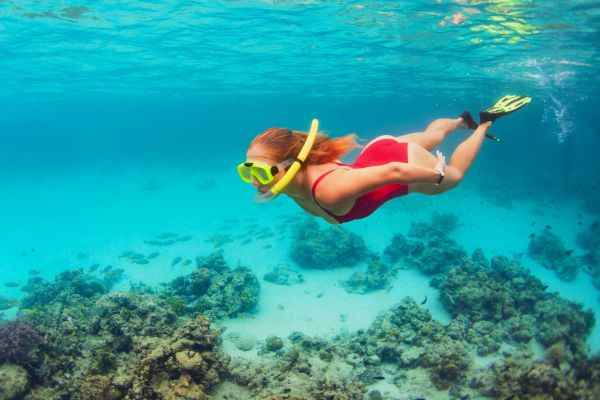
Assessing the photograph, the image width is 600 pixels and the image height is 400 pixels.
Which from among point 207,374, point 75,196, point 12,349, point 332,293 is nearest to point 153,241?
point 332,293

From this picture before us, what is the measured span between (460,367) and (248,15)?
16837 millimetres

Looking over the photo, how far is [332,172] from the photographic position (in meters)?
3.40

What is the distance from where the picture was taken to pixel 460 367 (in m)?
6.66

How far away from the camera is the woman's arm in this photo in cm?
324

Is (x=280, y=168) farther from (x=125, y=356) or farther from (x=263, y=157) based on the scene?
(x=125, y=356)

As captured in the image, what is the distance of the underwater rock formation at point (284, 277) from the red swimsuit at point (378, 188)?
938cm

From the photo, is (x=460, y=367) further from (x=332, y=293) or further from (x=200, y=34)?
(x=200, y=34)

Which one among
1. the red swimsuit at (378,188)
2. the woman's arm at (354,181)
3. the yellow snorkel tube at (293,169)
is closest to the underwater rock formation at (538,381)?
the red swimsuit at (378,188)

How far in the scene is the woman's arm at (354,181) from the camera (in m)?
3.24

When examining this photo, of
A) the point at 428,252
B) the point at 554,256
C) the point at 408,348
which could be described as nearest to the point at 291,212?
the point at 428,252

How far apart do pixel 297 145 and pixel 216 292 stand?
8009 millimetres

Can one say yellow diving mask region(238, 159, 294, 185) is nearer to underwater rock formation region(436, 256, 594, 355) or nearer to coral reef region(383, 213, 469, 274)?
underwater rock formation region(436, 256, 594, 355)

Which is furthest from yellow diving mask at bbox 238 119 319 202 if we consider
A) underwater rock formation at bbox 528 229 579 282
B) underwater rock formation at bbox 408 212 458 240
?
underwater rock formation at bbox 528 229 579 282

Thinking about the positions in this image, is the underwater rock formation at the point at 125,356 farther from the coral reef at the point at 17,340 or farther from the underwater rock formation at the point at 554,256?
the underwater rock formation at the point at 554,256
